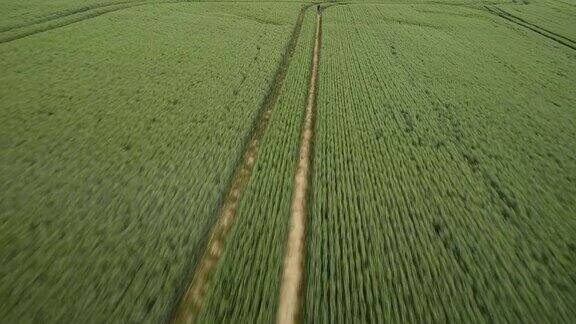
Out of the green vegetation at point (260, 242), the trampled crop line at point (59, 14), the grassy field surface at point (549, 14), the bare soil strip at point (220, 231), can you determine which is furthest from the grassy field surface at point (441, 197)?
the grassy field surface at point (549, 14)

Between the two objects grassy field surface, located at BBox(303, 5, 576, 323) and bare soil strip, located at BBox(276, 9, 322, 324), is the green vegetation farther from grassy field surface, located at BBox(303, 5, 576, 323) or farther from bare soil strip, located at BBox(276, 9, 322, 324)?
grassy field surface, located at BBox(303, 5, 576, 323)

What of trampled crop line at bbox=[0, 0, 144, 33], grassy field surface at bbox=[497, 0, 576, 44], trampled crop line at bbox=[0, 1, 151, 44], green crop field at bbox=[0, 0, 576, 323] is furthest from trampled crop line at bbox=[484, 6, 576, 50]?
trampled crop line at bbox=[0, 0, 144, 33]

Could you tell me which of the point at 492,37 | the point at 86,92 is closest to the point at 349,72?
the point at 86,92

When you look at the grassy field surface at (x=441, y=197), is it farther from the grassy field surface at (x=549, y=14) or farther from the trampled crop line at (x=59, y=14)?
the grassy field surface at (x=549, y=14)

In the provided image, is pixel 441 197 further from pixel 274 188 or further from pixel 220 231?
pixel 220 231

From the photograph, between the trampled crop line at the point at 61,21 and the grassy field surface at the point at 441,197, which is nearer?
the grassy field surface at the point at 441,197
